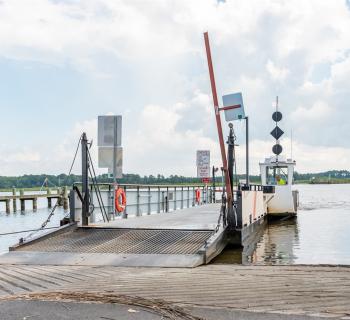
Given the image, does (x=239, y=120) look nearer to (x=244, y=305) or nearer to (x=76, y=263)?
(x=76, y=263)

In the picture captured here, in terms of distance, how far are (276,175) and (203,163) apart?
4784 mm

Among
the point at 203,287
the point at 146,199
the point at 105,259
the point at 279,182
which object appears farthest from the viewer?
the point at 279,182

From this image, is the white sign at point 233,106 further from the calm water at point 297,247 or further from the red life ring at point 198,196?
the red life ring at point 198,196

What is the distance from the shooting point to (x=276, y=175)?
28.1 m

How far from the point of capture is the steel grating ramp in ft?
29.6

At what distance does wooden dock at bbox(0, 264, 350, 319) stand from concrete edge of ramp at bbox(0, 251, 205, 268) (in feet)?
1.52

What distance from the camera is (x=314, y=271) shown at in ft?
24.9

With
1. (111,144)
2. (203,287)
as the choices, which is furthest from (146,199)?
(203,287)

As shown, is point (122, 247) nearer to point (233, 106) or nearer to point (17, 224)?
point (233, 106)

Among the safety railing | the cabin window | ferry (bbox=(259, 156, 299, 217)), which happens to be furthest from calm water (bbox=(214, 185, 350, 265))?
the safety railing

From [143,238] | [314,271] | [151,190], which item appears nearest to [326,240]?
[151,190]

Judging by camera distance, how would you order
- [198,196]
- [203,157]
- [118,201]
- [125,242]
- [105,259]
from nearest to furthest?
1. [105,259]
2. [125,242]
3. [118,201]
4. [203,157]
5. [198,196]

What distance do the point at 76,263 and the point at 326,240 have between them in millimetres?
11656

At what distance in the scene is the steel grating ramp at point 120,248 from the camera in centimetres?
902
